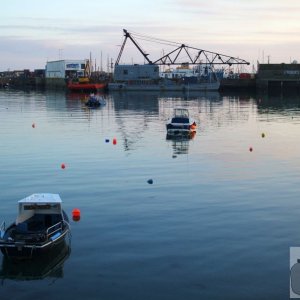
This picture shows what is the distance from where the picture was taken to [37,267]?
19.8m

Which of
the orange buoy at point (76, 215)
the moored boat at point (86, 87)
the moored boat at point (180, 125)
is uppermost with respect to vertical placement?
the moored boat at point (86, 87)

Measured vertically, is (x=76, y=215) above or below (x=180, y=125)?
below

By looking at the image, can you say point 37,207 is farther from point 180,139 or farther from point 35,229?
point 180,139

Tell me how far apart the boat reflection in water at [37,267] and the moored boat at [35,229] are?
0.84ft

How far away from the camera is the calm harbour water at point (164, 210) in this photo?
60.6 feet

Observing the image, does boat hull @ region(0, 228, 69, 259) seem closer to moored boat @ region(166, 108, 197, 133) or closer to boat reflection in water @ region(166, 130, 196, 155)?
boat reflection in water @ region(166, 130, 196, 155)

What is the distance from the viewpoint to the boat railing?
20.8 m

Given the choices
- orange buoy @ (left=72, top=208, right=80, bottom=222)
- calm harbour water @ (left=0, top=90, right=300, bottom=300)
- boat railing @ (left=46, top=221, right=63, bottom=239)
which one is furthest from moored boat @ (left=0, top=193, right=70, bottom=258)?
orange buoy @ (left=72, top=208, right=80, bottom=222)

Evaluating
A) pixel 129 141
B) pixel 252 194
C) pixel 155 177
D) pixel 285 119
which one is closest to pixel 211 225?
pixel 252 194

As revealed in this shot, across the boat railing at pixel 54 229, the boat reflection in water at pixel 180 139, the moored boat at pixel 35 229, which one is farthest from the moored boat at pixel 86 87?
the boat railing at pixel 54 229

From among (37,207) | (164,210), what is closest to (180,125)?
(164,210)

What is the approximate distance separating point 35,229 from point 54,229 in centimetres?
101

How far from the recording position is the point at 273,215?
26.4m

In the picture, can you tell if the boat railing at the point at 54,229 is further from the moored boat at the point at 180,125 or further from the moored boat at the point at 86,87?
the moored boat at the point at 86,87
